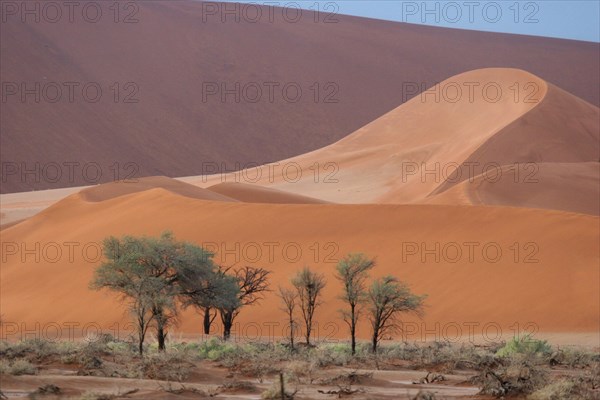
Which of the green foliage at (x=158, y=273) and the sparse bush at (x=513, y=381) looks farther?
the green foliage at (x=158, y=273)

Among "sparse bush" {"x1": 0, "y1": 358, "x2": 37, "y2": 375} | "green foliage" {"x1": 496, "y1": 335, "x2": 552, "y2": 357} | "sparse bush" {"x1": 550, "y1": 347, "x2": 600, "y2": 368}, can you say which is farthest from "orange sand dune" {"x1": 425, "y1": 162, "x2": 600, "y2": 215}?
"sparse bush" {"x1": 0, "y1": 358, "x2": 37, "y2": 375}

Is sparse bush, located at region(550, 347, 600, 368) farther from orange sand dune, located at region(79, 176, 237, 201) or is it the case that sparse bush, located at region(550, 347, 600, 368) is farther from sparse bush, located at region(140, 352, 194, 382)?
orange sand dune, located at region(79, 176, 237, 201)

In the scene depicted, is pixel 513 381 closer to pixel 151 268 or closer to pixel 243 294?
pixel 151 268

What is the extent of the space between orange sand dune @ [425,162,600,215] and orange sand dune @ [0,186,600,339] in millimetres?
7408

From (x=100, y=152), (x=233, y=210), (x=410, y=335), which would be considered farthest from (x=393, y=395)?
(x=100, y=152)

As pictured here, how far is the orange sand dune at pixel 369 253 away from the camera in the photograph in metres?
24.5

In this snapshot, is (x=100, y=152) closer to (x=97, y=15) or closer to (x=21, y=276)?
(x=97, y=15)

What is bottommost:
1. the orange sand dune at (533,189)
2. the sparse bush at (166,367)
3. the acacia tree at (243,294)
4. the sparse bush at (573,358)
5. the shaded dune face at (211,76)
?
the sparse bush at (573,358)

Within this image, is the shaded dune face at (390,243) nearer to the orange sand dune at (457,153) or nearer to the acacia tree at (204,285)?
the orange sand dune at (457,153)

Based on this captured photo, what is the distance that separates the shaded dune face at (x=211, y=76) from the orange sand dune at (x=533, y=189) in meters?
39.3

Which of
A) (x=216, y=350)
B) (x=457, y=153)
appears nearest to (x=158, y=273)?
(x=216, y=350)

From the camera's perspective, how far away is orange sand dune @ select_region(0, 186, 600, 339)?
2450 cm

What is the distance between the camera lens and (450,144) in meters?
52.2

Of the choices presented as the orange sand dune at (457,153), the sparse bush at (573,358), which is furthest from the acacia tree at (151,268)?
the orange sand dune at (457,153)
